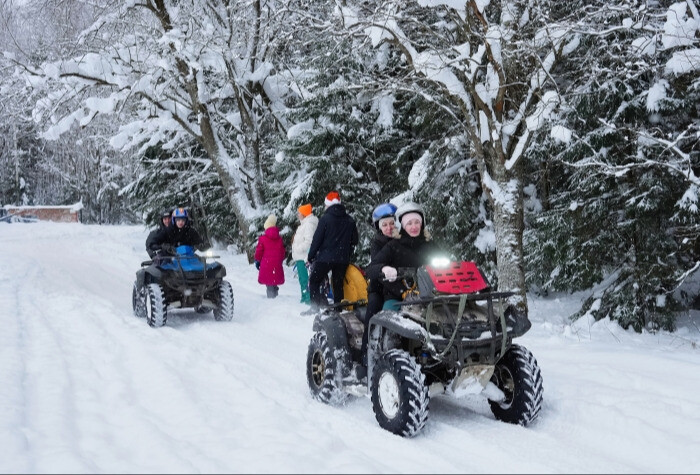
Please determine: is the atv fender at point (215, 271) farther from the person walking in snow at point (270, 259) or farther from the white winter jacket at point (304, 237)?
the person walking in snow at point (270, 259)

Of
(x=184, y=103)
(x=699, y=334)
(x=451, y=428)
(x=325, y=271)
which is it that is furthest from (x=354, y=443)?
(x=184, y=103)

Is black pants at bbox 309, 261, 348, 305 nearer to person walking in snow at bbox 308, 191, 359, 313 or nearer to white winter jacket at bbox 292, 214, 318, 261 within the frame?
person walking in snow at bbox 308, 191, 359, 313

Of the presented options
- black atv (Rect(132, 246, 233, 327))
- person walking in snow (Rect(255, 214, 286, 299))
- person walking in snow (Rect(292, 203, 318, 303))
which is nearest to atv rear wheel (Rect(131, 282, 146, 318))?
black atv (Rect(132, 246, 233, 327))

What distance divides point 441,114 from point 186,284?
5885 mm

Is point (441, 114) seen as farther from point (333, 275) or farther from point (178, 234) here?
point (178, 234)

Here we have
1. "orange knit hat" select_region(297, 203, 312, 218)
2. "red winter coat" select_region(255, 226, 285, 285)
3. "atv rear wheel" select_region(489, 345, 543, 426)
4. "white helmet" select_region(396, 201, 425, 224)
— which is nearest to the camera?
"atv rear wheel" select_region(489, 345, 543, 426)

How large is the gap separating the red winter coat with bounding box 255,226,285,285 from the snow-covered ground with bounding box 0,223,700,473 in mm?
3089

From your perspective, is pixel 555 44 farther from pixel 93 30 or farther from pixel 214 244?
pixel 214 244

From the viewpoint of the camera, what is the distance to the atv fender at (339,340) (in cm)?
538

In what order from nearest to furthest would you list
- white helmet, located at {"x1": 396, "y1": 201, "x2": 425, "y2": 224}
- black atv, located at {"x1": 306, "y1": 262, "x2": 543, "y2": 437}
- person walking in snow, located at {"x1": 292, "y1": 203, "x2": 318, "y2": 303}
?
black atv, located at {"x1": 306, "y1": 262, "x2": 543, "y2": 437}, white helmet, located at {"x1": 396, "y1": 201, "x2": 425, "y2": 224}, person walking in snow, located at {"x1": 292, "y1": 203, "x2": 318, "y2": 303}

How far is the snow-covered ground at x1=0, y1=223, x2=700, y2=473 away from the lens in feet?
13.0

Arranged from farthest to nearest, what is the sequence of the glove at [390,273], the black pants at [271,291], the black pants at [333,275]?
the black pants at [271,291] < the black pants at [333,275] < the glove at [390,273]

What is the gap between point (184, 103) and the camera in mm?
16656

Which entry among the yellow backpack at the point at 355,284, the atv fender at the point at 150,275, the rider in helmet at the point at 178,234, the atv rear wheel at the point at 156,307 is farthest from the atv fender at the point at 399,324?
the rider in helmet at the point at 178,234
